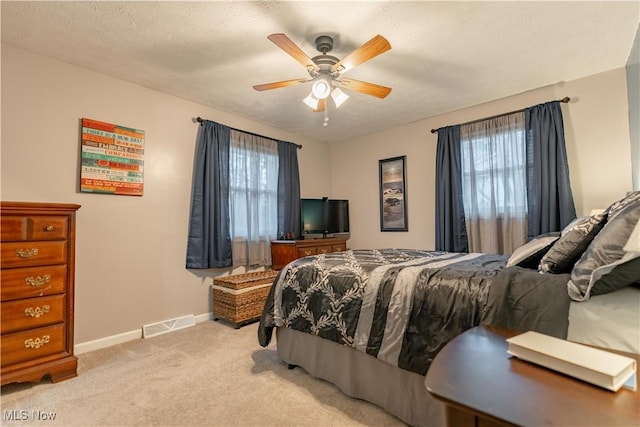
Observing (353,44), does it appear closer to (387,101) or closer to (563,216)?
(387,101)

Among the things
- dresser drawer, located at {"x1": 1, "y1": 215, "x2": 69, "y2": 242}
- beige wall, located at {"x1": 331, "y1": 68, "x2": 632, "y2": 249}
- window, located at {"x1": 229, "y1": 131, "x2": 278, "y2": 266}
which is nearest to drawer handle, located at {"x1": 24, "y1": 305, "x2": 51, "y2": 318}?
dresser drawer, located at {"x1": 1, "y1": 215, "x2": 69, "y2": 242}

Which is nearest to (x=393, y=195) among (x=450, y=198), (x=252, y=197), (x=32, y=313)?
(x=450, y=198)

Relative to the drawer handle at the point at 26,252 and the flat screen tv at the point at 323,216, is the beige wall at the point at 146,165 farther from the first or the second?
the flat screen tv at the point at 323,216

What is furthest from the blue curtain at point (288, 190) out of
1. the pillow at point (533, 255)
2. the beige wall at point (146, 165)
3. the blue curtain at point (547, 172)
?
the pillow at point (533, 255)

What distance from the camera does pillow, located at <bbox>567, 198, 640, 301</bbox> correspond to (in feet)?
3.50

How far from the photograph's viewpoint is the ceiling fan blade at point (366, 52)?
191 centimetres

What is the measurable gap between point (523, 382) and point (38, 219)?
A: 278cm

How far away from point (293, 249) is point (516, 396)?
3.19 m

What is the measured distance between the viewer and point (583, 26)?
7.30 feet

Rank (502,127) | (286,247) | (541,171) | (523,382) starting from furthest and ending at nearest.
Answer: (286,247) → (502,127) → (541,171) → (523,382)

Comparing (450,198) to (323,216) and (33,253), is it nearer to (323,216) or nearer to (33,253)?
(323,216)

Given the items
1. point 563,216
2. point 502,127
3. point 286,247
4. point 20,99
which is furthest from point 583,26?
point 20,99

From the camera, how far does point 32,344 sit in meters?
2.02

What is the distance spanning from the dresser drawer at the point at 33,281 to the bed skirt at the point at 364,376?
1624mm
